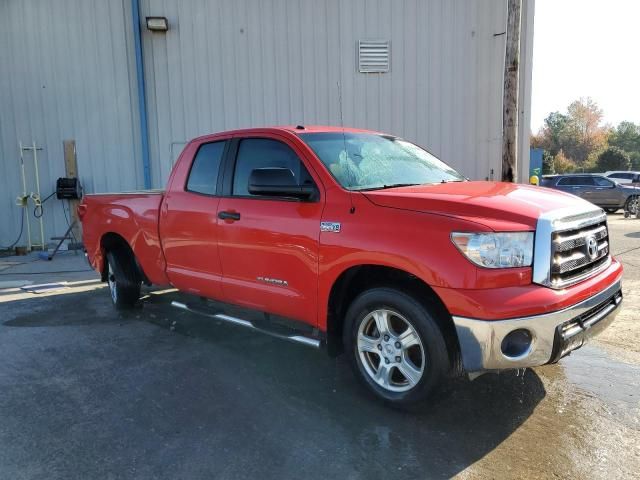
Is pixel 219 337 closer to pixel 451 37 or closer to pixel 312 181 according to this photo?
pixel 312 181

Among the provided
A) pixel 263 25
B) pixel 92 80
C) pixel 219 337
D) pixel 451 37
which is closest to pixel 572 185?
pixel 451 37

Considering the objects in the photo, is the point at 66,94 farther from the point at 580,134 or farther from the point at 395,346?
the point at 580,134

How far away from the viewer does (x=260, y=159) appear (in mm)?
4238

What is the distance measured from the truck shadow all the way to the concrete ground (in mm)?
12

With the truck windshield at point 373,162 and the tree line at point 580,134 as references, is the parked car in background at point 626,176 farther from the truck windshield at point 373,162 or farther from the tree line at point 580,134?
the tree line at point 580,134

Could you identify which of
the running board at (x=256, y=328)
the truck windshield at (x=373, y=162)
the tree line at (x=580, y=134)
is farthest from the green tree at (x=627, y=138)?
the running board at (x=256, y=328)

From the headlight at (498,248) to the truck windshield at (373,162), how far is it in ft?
3.15

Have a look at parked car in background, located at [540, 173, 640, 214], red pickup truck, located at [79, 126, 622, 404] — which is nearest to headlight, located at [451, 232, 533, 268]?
red pickup truck, located at [79, 126, 622, 404]

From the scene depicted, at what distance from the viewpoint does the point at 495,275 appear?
284cm

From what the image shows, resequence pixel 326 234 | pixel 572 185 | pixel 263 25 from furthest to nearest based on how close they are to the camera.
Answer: pixel 572 185 → pixel 263 25 → pixel 326 234

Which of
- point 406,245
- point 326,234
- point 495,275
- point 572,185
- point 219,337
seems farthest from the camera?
point 572,185

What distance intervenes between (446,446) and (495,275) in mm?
1049

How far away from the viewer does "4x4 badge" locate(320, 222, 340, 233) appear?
11.2 ft

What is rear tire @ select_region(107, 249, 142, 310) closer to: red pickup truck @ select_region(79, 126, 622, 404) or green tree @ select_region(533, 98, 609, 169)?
red pickup truck @ select_region(79, 126, 622, 404)
